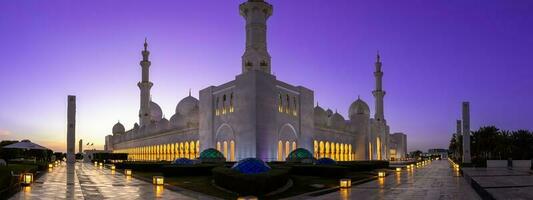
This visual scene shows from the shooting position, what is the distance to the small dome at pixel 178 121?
57.3 meters

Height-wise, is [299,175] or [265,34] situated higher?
[265,34]

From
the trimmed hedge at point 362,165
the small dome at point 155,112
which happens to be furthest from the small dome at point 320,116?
the small dome at point 155,112

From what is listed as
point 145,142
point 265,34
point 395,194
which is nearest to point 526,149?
point 265,34

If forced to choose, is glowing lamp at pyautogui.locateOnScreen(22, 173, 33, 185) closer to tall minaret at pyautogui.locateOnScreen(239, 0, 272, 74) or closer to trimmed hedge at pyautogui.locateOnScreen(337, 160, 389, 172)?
trimmed hedge at pyautogui.locateOnScreen(337, 160, 389, 172)

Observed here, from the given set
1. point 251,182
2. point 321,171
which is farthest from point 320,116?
point 251,182

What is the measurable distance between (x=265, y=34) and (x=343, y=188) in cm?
3004

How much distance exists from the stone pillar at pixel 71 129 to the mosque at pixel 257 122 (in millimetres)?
9817

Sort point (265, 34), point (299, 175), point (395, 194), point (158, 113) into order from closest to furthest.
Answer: point (395, 194)
point (299, 175)
point (265, 34)
point (158, 113)

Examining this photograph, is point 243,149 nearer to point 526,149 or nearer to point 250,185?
point 250,185

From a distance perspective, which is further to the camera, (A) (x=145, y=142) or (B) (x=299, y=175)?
(A) (x=145, y=142)

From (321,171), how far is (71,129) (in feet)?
142

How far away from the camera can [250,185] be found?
17.6 metres

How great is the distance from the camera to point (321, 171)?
85.3 ft

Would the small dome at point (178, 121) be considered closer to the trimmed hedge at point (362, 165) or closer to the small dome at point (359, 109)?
the small dome at point (359, 109)
